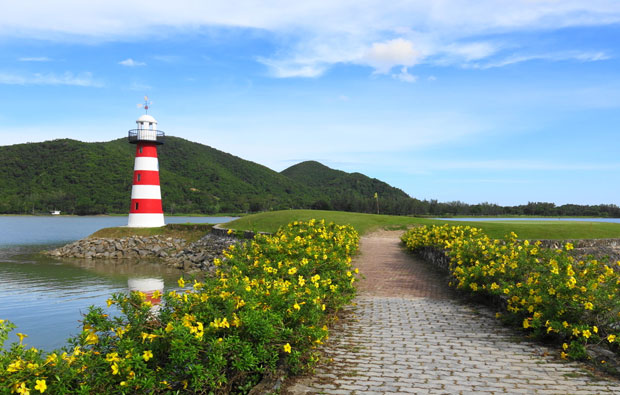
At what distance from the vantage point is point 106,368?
3809mm

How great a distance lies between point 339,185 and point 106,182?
63036 mm

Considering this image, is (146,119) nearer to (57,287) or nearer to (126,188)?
(57,287)

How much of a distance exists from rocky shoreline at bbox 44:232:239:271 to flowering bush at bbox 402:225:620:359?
22.4 meters

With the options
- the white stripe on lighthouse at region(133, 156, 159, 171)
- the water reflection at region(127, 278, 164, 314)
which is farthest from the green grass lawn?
the white stripe on lighthouse at region(133, 156, 159, 171)

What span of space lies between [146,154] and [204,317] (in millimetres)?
32613

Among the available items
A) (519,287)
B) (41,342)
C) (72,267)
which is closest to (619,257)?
(519,287)

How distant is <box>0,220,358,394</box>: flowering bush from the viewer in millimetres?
3715

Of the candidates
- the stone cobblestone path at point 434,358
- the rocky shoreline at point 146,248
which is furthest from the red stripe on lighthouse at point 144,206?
the stone cobblestone path at point 434,358

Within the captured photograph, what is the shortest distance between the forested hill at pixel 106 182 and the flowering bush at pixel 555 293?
77.4m

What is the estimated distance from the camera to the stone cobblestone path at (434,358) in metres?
4.84

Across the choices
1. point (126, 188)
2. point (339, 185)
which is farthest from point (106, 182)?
point (339, 185)

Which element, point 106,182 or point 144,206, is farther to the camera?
point 106,182

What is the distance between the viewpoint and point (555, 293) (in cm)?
686

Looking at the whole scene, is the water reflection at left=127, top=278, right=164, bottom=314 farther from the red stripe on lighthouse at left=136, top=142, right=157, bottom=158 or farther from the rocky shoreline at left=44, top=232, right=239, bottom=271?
the red stripe on lighthouse at left=136, top=142, right=157, bottom=158
